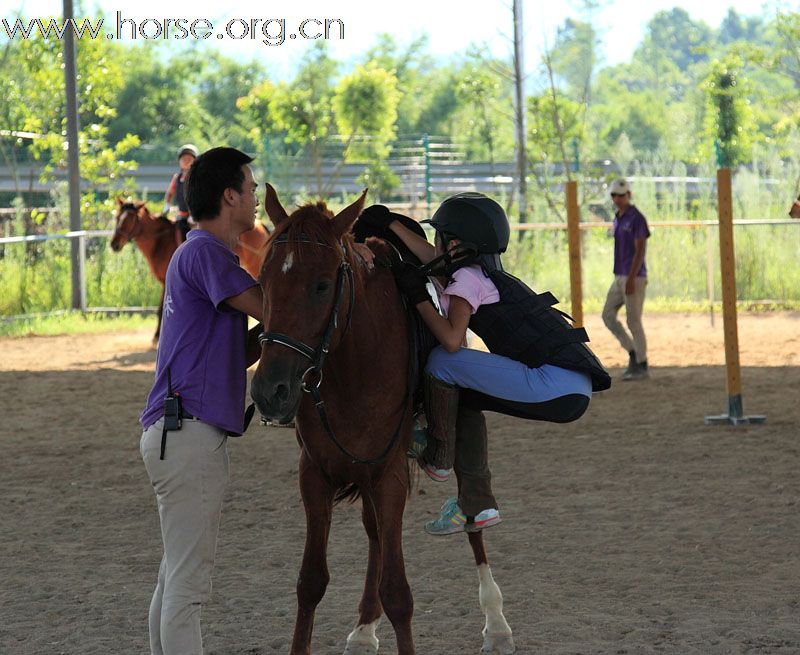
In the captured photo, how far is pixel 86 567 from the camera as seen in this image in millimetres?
6180

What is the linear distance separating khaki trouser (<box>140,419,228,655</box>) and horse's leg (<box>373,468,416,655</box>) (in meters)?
0.70

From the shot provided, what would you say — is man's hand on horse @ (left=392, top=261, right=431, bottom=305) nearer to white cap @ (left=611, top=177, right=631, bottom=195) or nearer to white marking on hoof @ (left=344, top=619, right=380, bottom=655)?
white marking on hoof @ (left=344, top=619, right=380, bottom=655)

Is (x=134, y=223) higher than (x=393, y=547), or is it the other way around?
(x=134, y=223)

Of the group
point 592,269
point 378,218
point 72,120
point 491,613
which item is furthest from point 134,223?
point 491,613

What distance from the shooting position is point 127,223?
50.7 ft

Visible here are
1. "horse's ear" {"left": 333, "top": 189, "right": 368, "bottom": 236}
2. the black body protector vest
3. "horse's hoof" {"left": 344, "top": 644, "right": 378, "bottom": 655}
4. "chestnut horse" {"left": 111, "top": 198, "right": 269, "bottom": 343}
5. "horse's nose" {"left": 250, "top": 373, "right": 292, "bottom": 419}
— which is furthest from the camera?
"chestnut horse" {"left": 111, "top": 198, "right": 269, "bottom": 343}

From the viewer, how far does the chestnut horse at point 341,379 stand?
381 centimetres

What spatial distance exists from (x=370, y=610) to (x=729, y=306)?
5.57 metres

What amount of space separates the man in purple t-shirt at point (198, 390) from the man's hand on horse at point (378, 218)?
101cm

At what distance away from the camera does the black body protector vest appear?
14.9 ft

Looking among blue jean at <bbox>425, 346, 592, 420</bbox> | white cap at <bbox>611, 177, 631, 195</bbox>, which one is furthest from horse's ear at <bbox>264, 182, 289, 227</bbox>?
white cap at <bbox>611, 177, 631, 195</bbox>

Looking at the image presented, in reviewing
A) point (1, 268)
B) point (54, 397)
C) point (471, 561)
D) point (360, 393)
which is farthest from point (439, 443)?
point (1, 268)

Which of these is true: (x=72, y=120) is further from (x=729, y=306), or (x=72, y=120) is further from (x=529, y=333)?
(x=529, y=333)

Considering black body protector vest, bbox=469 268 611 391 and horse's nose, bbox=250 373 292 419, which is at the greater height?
black body protector vest, bbox=469 268 611 391
